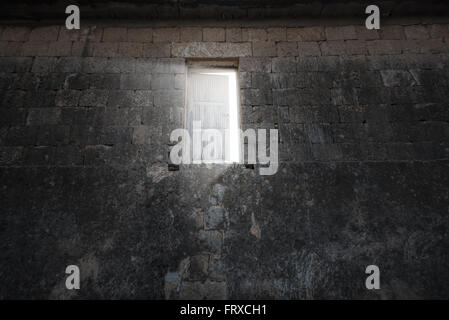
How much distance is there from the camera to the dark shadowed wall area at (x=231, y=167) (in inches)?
114

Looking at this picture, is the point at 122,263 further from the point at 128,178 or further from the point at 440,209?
the point at 440,209

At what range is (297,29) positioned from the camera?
13.0 ft

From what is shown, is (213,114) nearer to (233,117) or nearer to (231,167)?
(233,117)

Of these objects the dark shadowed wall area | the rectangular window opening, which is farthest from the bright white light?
the dark shadowed wall area

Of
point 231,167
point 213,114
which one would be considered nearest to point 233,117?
point 213,114

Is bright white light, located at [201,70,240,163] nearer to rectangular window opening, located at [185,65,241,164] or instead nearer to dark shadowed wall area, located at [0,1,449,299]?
rectangular window opening, located at [185,65,241,164]

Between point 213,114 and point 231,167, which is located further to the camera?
point 213,114

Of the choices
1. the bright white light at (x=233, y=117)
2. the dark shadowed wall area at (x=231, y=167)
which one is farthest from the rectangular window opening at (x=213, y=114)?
the dark shadowed wall area at (x=231, y=167)

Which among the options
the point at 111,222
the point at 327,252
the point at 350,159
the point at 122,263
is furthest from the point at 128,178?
the point at 350,159

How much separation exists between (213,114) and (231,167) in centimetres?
80

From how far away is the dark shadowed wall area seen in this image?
2904 mm

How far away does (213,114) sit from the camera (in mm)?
3689

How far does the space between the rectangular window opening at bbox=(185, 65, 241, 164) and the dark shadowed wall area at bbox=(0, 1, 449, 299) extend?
0.18 meters

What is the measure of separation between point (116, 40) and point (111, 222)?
238 centimetres
